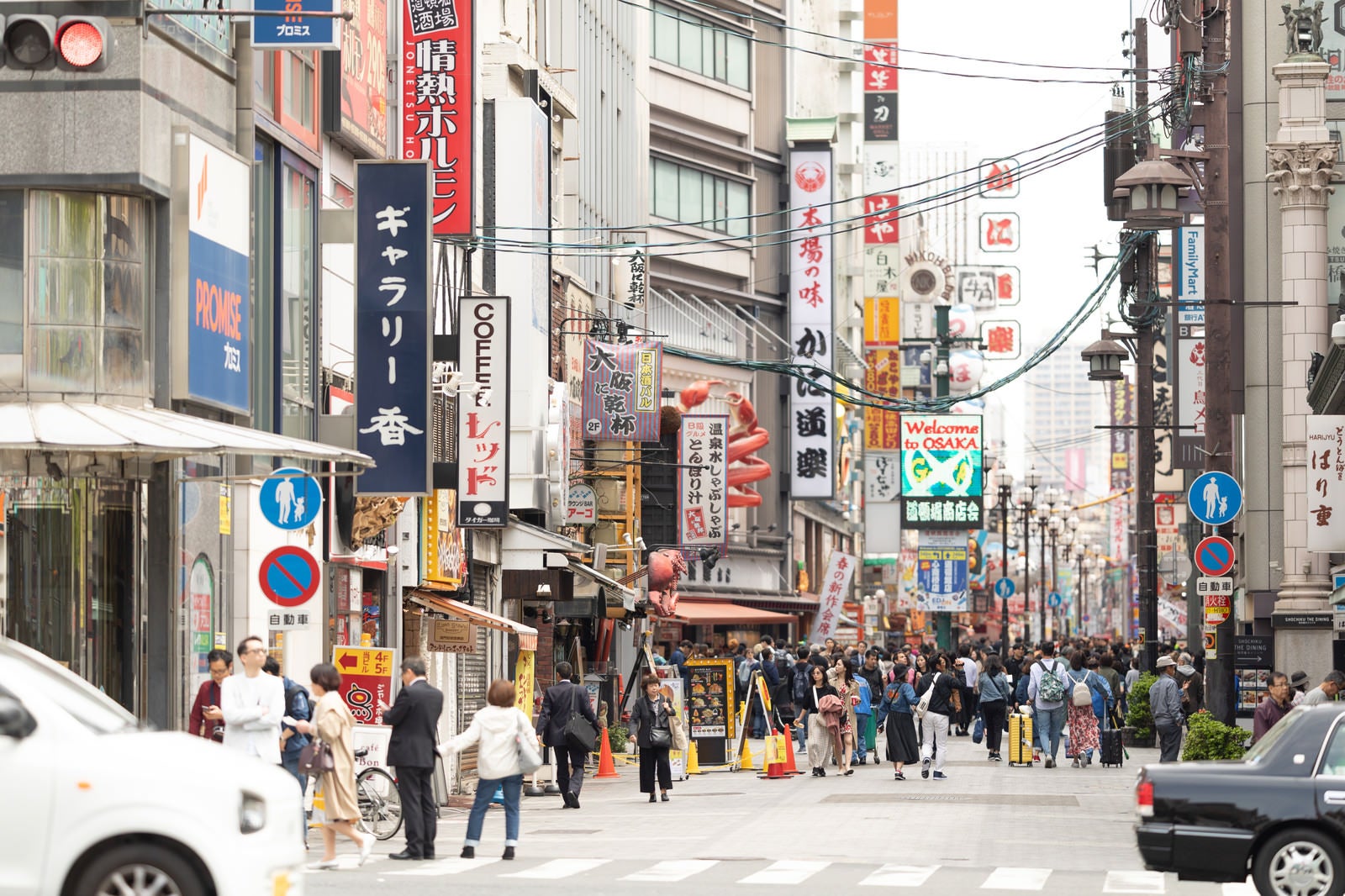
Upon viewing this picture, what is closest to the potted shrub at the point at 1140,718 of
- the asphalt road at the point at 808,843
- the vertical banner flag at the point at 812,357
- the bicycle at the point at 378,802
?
the asphalt road at the point at 808,843

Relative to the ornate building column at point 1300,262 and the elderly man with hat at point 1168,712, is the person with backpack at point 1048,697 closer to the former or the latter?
the elderly man with hat at point 1168,712

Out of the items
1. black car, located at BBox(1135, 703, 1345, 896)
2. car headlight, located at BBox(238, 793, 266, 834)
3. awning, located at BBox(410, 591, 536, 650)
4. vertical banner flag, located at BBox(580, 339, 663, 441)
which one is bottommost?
black car, located at BBox(1135, 703, 1345, 896)

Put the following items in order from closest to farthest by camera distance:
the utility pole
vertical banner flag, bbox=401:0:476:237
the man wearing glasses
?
1. the man wearing glasses
2. the utility pole
3. vertical banner flag, bbox=401:0:476:237

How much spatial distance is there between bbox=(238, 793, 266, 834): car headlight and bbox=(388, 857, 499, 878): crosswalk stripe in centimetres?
550

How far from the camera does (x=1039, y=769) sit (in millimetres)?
35625

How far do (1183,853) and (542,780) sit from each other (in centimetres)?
1678

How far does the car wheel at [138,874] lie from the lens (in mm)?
11359

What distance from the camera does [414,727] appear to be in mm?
18891

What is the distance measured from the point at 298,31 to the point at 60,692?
12.3 m

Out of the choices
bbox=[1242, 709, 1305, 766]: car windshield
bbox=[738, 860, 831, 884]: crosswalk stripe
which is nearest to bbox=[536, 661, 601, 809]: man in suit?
bbox=[738, 860, 831, 884]: crosswalk stripe

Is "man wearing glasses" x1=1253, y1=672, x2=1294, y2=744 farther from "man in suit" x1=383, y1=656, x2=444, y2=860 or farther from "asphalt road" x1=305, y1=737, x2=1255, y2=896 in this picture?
"man in suit" x1=383, y1=656, x2=444, y2=860

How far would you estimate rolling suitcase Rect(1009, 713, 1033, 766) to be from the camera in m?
35.9

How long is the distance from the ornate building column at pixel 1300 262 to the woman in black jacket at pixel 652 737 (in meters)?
13.4

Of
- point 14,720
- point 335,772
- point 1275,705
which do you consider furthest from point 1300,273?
point 14,720
